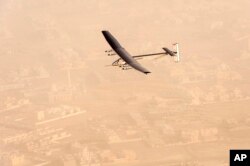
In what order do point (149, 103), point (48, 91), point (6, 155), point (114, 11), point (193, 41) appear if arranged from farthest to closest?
point (114, 11)
point (193, 41)
point (48, 91)
point (149, 103)
point (6, 155)

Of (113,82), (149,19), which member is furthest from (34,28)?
(113,82)

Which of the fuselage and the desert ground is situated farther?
the desert ground

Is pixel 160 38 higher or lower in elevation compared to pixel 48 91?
higher

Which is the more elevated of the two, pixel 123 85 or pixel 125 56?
pixel 123 85

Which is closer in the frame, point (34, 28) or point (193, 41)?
point (193, 41)

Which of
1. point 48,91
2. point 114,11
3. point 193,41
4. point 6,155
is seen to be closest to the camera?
point 6,155

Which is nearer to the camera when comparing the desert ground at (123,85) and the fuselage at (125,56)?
the fuselage at (125,56)

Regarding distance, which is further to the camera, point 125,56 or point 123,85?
point 123,85

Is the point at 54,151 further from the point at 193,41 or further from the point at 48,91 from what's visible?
the point at 193,41
